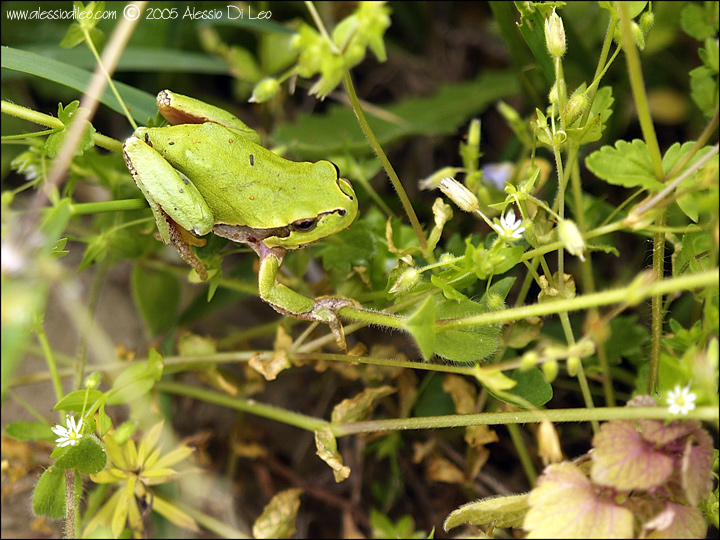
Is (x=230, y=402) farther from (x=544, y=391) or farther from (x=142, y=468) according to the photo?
(x=544, y=391)

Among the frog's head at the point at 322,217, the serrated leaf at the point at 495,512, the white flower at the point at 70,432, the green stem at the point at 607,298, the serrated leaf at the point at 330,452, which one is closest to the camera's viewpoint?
the green stem at the point at 607,298

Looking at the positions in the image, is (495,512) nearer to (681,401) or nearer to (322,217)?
(681,401)

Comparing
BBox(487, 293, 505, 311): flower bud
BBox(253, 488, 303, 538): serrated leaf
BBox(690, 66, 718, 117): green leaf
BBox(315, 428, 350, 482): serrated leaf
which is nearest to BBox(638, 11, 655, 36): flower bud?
BBox(690, 66, 718, 117): green leaf

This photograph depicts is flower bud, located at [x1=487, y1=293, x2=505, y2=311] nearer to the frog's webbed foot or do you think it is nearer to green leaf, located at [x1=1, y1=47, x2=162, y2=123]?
the frog's webbed foot

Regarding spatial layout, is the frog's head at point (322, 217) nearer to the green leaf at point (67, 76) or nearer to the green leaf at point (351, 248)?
the green leaf at point (351, 248)

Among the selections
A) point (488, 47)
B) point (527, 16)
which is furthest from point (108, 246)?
point (488, 47)

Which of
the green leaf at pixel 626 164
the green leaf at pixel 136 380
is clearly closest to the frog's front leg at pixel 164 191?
the green leaf at pixel 136 380

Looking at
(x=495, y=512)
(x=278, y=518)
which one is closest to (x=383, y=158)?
(x=495, y=512)
